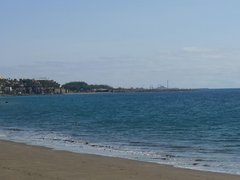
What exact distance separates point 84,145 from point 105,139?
4.53m

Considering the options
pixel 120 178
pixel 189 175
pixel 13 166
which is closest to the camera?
pixel 120 178

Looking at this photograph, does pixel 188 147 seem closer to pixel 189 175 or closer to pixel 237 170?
pixel 237 170

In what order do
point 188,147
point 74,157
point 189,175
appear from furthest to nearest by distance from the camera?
1. point 188,147
2. point 74,157
3. point 189,175

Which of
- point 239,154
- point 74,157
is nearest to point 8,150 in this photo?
point 74,157

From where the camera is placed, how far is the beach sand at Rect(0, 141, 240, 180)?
1543cm

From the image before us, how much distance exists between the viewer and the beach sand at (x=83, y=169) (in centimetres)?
1543

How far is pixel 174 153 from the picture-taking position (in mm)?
23969

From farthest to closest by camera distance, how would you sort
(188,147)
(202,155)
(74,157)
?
1. (188,147)
2. (202,155)
3. (74,157)

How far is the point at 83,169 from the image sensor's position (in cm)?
1734

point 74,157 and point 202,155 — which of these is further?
point 202,155

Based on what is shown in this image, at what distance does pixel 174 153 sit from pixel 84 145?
6.12 meters

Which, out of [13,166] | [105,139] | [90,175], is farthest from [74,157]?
[105,139]

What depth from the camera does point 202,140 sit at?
31.5m

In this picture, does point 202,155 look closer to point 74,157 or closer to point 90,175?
point 74,157
